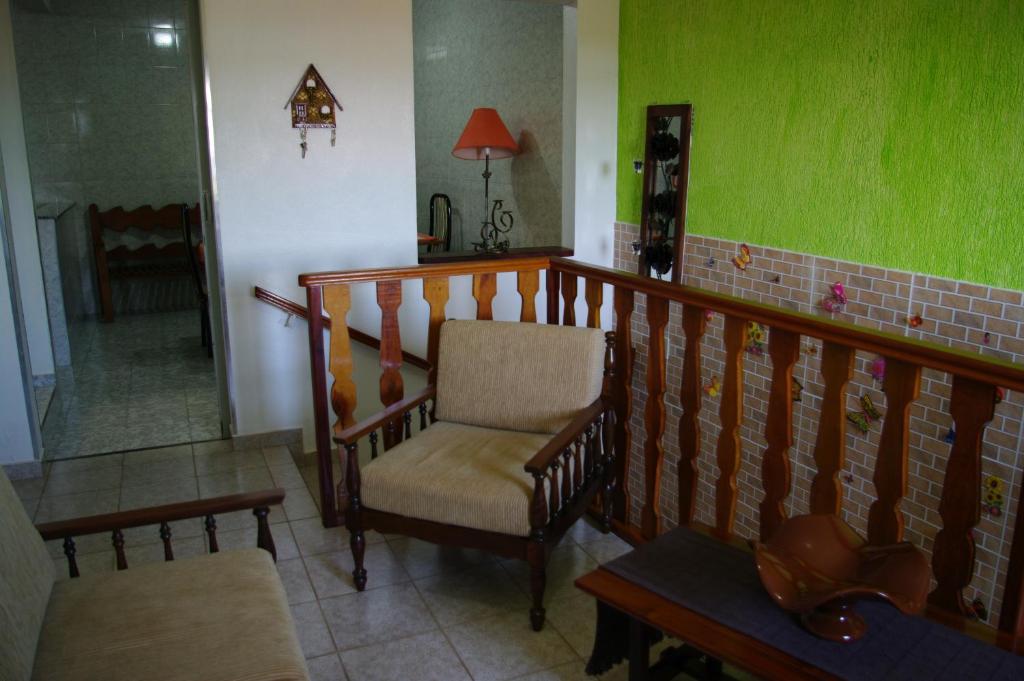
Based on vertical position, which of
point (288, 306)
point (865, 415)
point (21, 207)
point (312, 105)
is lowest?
point (865, 415)

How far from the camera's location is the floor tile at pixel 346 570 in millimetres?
2861

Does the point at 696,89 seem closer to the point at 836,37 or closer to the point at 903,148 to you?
the point at 836,37

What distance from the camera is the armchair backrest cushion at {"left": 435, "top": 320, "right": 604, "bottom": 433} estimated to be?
9.66 ft

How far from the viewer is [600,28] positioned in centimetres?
461

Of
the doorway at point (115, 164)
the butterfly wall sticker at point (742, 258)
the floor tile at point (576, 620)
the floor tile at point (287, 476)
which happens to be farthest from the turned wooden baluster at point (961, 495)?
the doorway at point (115, 164)

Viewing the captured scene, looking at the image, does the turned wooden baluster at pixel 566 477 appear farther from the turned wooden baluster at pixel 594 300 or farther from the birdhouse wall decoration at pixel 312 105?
the birdhouse wall decoration at pixel 312 105

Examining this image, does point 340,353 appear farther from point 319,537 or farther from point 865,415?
point 865,415

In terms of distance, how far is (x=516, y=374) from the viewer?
3018mm

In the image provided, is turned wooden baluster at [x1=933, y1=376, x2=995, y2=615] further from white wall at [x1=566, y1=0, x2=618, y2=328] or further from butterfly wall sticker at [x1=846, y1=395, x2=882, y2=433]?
white wall at [x1=566, y1=0, x2=618, y2=328]

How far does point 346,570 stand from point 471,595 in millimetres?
478

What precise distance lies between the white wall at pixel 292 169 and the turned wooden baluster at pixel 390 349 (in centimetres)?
116

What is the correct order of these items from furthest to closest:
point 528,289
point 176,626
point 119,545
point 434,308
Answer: point 528,289 < point 434,308 < point 119,545 < point 176,626

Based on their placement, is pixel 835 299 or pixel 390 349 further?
pixel 835 299

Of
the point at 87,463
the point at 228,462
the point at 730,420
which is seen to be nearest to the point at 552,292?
the point at 730,420
